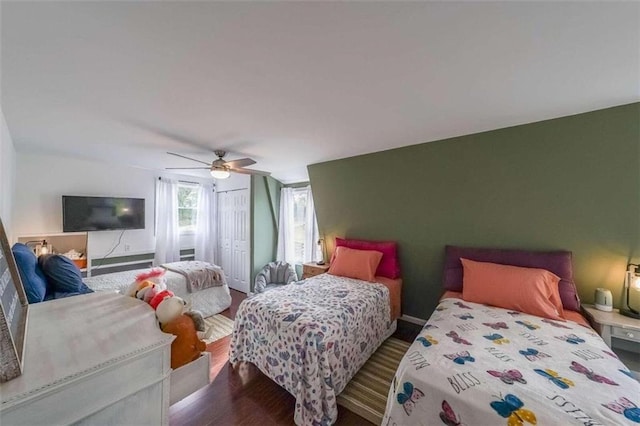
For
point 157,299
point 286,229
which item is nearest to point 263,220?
point 286,229

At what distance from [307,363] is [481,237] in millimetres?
2308

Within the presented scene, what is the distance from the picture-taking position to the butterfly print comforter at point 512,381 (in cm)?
100

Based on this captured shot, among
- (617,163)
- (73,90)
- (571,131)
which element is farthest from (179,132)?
(617,163)

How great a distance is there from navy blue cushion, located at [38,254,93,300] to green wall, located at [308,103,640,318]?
10.9 ft

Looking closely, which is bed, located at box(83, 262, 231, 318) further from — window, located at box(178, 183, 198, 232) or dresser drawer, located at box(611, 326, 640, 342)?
dresser drawer, located at box(611, 326, 640, 342)

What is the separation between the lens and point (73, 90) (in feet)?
5.46

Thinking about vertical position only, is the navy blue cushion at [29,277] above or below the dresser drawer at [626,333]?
above

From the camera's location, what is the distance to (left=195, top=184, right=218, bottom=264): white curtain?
4.93 metres

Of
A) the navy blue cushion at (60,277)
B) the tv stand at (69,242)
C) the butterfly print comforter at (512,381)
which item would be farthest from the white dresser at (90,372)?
the tv stand at (69,242)

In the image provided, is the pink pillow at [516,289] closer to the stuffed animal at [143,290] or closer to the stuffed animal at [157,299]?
the stuffed animal at [157,299]

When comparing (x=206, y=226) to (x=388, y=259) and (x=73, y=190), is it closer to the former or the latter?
(x=73, y=190)

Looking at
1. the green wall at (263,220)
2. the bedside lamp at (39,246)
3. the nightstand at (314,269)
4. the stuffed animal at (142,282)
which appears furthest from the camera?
the green wall at (263,220)

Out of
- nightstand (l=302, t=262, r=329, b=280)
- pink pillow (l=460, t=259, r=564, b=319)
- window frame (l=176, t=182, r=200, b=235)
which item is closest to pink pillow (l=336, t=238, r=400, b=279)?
nightstand (l=302, t=262, r=329, b=280)

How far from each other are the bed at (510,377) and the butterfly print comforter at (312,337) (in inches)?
20.2
